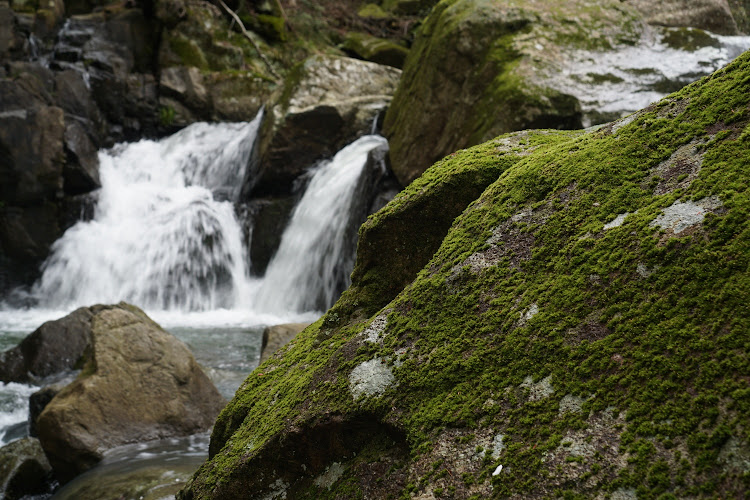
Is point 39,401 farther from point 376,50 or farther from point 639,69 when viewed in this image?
point 376,50

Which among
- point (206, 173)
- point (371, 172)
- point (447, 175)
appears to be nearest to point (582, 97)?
point (371, 172)

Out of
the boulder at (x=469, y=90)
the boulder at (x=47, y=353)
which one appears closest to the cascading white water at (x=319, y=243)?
the boulder at (x=469, y=90)

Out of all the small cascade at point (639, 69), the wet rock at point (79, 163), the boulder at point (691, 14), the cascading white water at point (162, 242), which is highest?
the boulder at point (691, 14)

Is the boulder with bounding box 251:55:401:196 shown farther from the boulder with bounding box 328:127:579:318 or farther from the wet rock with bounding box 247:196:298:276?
the boulder with bounding box 328:127:579:318

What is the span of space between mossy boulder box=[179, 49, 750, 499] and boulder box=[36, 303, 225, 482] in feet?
9.06

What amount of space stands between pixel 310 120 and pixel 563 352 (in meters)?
11.2

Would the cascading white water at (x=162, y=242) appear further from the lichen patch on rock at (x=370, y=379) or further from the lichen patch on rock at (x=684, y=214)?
the lichen patch on rock at (x=684, y=214)

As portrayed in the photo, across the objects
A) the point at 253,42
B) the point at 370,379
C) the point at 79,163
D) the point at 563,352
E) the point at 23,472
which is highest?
the point at 253,42

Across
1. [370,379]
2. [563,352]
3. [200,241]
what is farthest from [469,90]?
[200,241]

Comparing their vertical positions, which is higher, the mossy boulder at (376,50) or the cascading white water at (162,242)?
the mossy boulder at (376,50)

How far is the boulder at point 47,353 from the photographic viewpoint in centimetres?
748

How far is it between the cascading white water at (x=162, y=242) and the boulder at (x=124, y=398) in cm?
642

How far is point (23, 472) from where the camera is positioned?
499 centimetres

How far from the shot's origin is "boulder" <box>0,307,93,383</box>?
7484 millimetres
